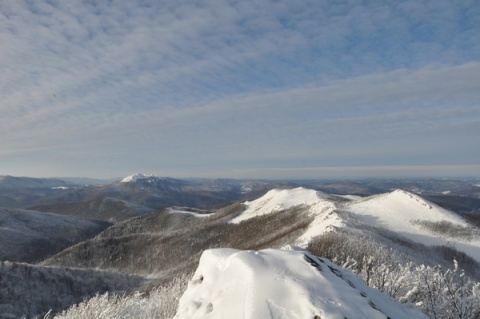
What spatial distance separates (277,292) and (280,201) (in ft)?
310

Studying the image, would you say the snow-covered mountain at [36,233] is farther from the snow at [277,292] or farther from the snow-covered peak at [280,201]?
the snow at [277,292]

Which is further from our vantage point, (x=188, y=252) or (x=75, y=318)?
(x=188, y=252)

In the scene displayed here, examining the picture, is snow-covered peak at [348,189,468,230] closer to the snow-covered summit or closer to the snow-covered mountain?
the snow-covered summit

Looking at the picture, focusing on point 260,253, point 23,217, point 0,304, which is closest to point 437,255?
point 260,253

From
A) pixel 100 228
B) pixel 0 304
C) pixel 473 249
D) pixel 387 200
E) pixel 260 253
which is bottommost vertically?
pixel 100 228

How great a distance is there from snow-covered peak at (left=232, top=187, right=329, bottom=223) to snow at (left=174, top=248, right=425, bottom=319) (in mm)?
79334

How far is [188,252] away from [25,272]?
44.7m

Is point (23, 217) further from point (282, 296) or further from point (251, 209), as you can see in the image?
point (282, 296)

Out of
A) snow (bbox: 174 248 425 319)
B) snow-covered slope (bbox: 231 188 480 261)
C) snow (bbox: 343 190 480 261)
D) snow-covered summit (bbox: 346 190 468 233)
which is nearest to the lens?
snow (bbox: 174 248 425 319)

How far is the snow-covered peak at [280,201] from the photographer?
9472cm

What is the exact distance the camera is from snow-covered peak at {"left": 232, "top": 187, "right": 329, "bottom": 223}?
311 ft

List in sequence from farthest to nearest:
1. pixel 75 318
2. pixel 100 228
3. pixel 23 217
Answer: pixel 100 228
pixel 23 217
pixel 75 318

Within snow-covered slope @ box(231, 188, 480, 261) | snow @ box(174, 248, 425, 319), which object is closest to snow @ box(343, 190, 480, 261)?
snow-covered slope @ box(231, 188, 480, 261)

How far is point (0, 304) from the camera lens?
38844 mm
